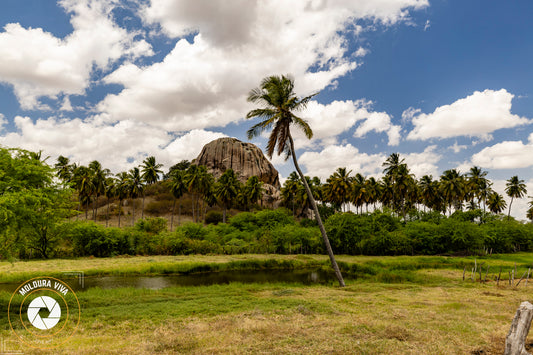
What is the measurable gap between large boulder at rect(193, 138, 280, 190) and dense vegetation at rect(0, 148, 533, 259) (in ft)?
85.1

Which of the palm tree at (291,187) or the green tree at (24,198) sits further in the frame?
the palm tree at (291,187)

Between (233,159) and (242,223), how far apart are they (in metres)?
48.9

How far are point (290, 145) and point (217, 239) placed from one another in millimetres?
36138

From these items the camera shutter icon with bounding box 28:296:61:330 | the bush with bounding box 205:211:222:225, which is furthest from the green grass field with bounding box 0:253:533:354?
the bush with bounding box 205:211:222:225

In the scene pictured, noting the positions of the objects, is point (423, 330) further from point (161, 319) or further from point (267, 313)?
point (161, 319)

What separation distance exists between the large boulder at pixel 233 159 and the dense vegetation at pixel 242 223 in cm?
2594

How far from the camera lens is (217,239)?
55.2 m

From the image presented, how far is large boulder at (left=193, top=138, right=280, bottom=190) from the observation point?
111 metres

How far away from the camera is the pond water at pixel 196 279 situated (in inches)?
986

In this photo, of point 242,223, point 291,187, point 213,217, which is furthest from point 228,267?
point 213,217

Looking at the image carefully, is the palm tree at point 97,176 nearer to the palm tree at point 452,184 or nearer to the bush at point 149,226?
the bush at point 149,226

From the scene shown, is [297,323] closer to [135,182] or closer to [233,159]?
[135,182]

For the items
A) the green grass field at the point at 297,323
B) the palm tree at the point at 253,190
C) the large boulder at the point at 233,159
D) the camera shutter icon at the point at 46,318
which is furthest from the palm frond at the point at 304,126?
the large boulder at the point at 233,159

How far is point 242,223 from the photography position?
66.1 meters
